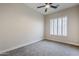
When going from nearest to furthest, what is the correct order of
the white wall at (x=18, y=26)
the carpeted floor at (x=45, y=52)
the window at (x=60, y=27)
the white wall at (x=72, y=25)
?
1. the carpeted floor at (x=45, y=52)
2. the white wall at (x=18, y=26)
3. the white wall at (x=72, y=25)
4. the window at (x=60, y=27)

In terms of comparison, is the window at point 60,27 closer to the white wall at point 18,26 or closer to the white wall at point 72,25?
the white wall at point 72,25

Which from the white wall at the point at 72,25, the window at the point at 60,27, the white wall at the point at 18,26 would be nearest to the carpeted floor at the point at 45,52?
the white wall at the point at 18,26

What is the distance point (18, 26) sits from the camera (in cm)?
338

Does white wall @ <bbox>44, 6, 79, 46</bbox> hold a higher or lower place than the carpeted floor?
higher

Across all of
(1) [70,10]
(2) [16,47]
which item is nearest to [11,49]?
(2) [16,47]

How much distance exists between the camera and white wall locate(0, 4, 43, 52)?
282cm

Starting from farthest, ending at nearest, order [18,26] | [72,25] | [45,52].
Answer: [72,25]
[18,26]
[45,52]

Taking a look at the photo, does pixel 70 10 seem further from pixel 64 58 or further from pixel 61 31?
pixel 64 58

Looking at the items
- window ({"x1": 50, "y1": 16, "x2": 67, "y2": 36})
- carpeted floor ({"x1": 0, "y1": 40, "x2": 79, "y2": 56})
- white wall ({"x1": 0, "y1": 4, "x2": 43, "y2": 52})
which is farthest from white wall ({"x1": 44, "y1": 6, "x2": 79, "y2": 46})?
white wall ({"x1": 0, "y1": 4, "x2": 43, "y2": 52})

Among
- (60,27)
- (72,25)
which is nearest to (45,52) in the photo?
(60,27)

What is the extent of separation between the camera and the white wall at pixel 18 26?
9.25 ft

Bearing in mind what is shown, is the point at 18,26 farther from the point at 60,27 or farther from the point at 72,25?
the point at 72,25

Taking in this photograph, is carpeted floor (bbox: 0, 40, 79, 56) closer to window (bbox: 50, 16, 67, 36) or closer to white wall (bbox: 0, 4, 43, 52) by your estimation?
white wall (bbox: 0, 4, 43, 52)

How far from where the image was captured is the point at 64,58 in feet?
1.94
